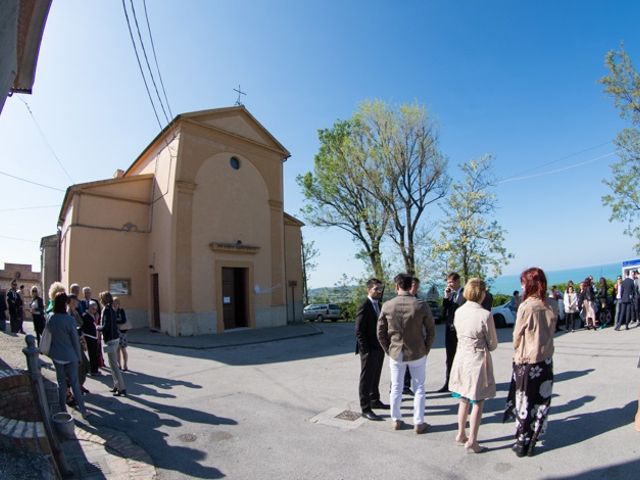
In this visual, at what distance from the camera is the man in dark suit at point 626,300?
40.2 feet

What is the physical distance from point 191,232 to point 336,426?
476 inches

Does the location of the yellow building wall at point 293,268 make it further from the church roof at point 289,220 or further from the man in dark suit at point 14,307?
the man in dark suit at point 14,307

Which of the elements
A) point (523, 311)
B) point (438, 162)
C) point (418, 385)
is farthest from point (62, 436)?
point (438, 162)

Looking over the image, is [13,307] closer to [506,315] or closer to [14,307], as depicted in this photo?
[14,307]

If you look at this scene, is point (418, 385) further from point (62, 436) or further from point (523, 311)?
point (62, 436)

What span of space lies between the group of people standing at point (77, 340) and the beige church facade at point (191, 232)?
6427 millimetres

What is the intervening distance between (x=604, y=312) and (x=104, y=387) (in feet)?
49.9

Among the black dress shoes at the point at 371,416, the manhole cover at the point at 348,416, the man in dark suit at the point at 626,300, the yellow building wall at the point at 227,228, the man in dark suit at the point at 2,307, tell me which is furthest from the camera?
the yellow building wall at the point at 227,228

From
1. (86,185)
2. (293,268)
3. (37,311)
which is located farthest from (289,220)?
(37,311)

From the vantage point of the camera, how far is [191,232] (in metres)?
15.7

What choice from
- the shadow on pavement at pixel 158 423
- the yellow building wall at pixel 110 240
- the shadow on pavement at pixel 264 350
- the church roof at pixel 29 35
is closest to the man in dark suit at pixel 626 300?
the shadow on pavement at pixel 264 350

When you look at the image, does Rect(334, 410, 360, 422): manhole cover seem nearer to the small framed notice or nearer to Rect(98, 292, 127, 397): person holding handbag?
Rect(98, 292, 127, 397): person holding handbag

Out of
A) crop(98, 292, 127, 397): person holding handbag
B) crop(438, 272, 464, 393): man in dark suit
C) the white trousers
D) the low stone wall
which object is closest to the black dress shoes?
the white trousers

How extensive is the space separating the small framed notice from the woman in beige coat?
15.1m
